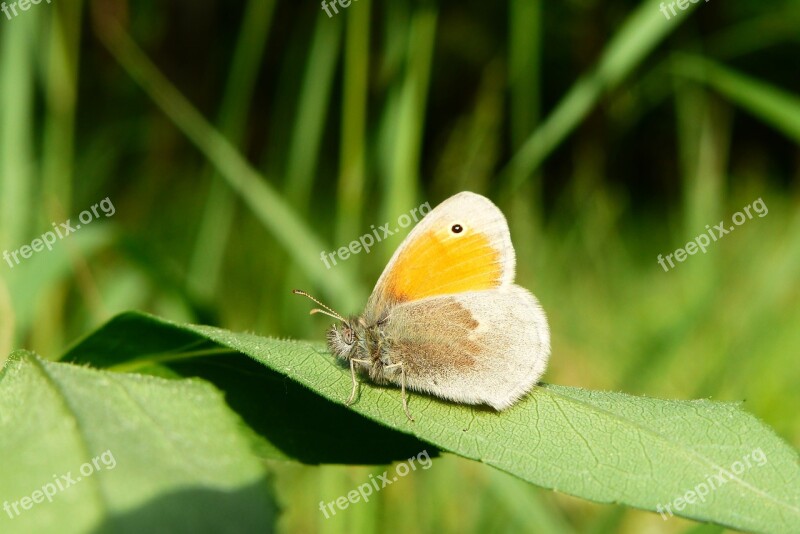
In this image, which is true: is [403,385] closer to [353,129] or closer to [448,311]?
[448,311]

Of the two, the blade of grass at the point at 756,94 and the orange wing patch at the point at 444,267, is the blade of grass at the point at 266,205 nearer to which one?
the orange wing patch at the point at 444,267

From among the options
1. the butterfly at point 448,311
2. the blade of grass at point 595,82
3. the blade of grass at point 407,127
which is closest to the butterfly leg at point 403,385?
the butterfly at point 448,311

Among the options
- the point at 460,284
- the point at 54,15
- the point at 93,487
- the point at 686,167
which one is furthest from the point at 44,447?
the point at 686,167

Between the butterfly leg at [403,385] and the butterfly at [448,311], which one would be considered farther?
the butterfly at [448,311]

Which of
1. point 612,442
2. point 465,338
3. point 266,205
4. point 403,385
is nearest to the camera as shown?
point 612,442

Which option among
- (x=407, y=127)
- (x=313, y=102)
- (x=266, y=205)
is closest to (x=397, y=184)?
(x=407, y=127)

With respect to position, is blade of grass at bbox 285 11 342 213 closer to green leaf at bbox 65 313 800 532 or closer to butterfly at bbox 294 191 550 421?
butterfly at bbox 294 191 550 421

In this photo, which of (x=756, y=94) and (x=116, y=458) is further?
(x=756, y=94)
